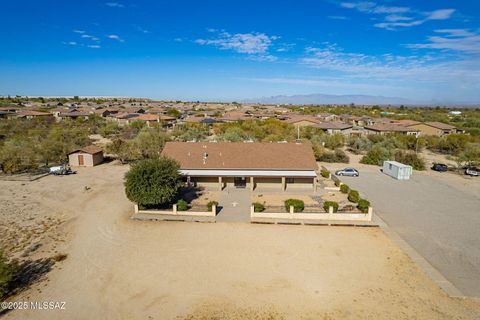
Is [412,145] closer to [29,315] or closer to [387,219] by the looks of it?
[387,219]

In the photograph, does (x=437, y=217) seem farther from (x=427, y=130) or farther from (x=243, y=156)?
(x=427, y=130)

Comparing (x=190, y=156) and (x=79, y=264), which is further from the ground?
(x=190, y=156)

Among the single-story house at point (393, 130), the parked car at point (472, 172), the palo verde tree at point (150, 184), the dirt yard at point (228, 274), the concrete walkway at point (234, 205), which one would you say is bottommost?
the dirt yard at point (228, 274)

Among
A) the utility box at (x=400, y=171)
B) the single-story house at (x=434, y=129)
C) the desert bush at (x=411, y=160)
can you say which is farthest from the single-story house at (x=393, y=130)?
the utility box at (x=400, y=171)

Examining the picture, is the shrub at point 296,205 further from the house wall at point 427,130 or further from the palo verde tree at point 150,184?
the house wall at point 427,130

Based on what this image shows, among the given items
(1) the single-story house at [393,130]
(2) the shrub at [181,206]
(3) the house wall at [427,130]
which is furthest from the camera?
(3) the house wall at [427,130]

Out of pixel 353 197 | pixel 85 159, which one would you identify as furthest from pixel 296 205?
pixel 85 159

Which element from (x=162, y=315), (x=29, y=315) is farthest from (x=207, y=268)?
(x=29, y=315)
